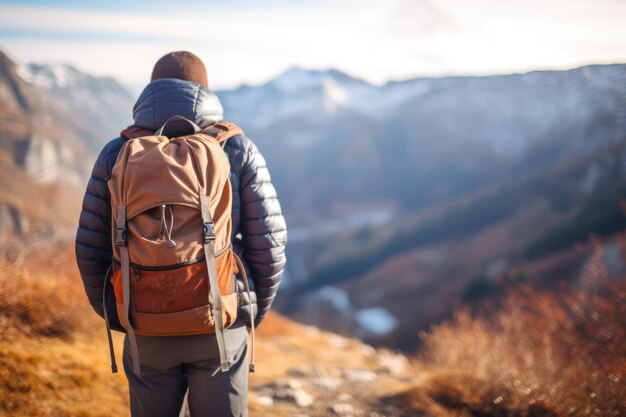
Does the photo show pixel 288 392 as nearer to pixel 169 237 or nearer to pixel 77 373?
pixel 77 373

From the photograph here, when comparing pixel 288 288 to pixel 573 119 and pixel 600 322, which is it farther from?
pixel 573 119

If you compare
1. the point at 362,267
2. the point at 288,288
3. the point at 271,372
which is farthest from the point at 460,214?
the point at 271,372

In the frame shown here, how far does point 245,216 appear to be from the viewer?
232cm

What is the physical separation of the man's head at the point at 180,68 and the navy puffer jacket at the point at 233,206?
158mm

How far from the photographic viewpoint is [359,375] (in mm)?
6496

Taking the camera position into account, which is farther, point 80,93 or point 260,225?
point 80,93

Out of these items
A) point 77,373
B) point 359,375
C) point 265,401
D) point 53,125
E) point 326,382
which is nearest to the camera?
point 77,373

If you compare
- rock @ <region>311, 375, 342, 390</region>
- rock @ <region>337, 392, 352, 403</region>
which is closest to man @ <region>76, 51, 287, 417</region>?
rock @ <region>337, 392, 352, 403</region>

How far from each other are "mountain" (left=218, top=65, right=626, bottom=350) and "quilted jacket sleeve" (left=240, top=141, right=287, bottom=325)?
138 feet

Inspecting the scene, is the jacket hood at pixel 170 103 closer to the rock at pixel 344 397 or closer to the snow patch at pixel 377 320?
the rock at pixel 344 397

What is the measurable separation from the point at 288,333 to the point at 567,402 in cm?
867

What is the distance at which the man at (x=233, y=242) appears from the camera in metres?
2.12

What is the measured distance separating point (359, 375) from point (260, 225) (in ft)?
15.7

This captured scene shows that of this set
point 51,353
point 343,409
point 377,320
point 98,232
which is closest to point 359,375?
point 343,409
